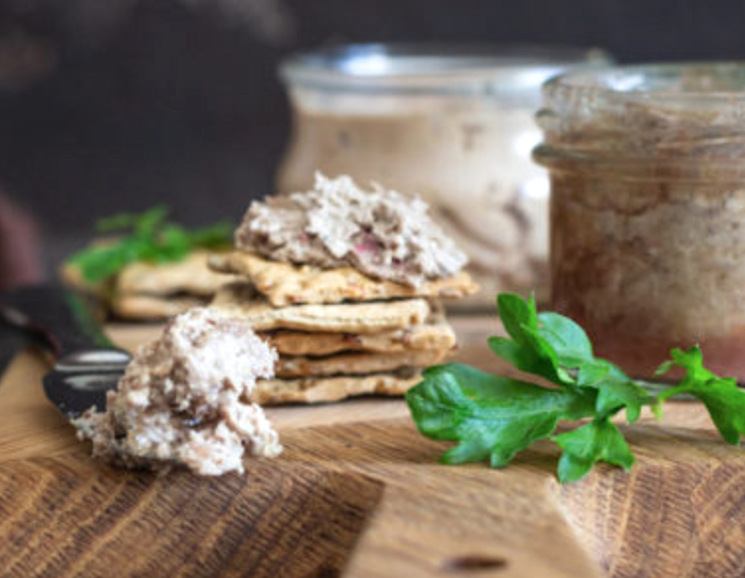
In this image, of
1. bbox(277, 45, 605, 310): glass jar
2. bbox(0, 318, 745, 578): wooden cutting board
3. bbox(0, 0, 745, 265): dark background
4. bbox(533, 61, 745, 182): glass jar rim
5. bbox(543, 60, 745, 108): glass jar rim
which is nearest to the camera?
bbox(0, 318, 745, 578): wooden cutting board

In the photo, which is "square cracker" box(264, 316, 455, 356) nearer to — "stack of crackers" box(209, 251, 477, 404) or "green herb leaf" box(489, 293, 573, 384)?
"stack of crackers" box(209, 251, 477, 404)

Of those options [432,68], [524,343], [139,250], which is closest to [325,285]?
[524,343]

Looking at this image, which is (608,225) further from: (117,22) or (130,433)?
(117,22)

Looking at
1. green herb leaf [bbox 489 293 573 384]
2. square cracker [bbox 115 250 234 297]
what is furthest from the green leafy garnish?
green herb leaf [bbox 489 293 573 384]

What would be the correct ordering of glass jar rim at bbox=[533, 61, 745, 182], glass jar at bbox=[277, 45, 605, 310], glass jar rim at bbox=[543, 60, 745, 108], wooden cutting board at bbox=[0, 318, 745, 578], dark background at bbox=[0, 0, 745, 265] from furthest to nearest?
dark background at bbox=[0, 0, 745, 265]
glass jar at bbox=[277, 45, 605, 310]
glass jar rim at bbox=[543, 60, 745, 108]
glass jar rim at bbox=[533, 61, 745, 182]
wooden cutting board at bbox=[0, 318, 745, 578]

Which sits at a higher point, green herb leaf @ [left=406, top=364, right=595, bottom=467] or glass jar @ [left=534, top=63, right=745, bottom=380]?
glass jar @ [left=534, top=63, right=745, bottom=380]

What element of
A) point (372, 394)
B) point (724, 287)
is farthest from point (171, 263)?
point (724, 287)
